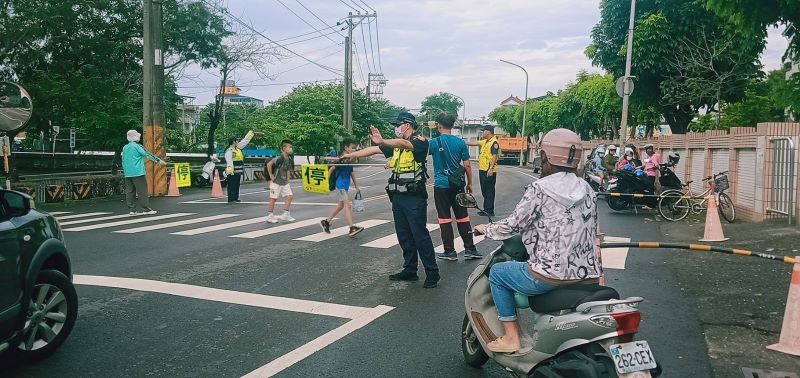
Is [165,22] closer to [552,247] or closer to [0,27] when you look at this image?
[0,27]

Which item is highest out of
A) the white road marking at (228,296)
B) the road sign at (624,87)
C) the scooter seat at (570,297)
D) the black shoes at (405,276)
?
the road sign at (624,87)

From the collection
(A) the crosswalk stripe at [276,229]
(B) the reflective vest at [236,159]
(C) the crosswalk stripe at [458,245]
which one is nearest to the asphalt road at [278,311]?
(A) the crosswalk stripe at [276,229]

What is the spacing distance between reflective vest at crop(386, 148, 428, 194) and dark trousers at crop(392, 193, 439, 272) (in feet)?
0.26

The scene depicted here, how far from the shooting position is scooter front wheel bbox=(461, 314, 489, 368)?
4594 mm

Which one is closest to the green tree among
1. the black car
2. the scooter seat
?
the scooter seat

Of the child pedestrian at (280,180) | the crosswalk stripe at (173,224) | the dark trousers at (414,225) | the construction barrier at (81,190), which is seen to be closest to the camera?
the dark trousers at (414,225)

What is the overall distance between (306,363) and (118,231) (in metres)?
8.26

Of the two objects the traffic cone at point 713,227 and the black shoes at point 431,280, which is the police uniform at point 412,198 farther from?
the traffic cone at point 713,227

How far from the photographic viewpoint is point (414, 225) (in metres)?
7.04

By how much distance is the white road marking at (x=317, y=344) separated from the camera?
455 centimetres

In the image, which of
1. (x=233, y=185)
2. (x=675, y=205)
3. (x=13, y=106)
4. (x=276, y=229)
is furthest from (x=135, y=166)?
(x=675, y=205)

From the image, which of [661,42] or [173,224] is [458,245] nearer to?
[173,224]

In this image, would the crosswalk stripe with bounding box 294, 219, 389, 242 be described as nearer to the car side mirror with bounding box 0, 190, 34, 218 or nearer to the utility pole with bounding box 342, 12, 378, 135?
the car side mirror with bounding box 0, 190, 34, 218

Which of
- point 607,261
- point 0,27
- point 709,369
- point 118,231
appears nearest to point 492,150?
point 607,261
